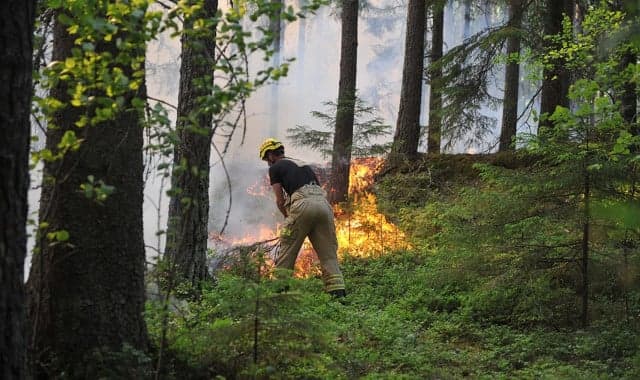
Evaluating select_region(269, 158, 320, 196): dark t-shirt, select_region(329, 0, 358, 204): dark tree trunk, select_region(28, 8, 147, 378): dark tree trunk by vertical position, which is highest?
select_region(329, 0, 358, 204): dark tree trunk

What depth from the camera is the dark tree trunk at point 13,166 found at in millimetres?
2354

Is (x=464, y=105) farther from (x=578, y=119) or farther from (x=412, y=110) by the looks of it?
(x=578, y=119)

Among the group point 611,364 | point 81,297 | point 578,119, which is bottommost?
point 611,364

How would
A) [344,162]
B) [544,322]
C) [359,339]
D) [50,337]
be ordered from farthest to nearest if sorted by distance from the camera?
[344,162], [544,322], [359,339], [50,337]

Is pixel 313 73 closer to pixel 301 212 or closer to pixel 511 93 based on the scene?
pixel 511 93

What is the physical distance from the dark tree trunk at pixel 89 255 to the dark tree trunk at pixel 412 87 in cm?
971

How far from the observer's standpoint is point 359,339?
17.4 ft

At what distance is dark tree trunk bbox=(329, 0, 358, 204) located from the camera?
513 inches

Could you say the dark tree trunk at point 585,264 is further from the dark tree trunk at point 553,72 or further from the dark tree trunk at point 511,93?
the dark tree trunk at point 511,93

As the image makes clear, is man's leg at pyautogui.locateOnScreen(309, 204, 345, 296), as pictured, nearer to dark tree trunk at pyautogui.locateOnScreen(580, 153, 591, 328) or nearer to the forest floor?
the forest floor

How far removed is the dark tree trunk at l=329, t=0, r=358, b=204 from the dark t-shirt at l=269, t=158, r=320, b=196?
224 inches

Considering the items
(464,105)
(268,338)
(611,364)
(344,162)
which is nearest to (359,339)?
(268,338)

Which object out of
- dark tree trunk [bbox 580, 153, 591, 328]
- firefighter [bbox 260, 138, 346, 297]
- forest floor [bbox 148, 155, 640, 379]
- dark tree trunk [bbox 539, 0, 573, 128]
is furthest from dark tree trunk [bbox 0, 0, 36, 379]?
dark tree trunk [bbox 539, 0, 573, 128]

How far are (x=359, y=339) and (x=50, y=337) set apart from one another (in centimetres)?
265
